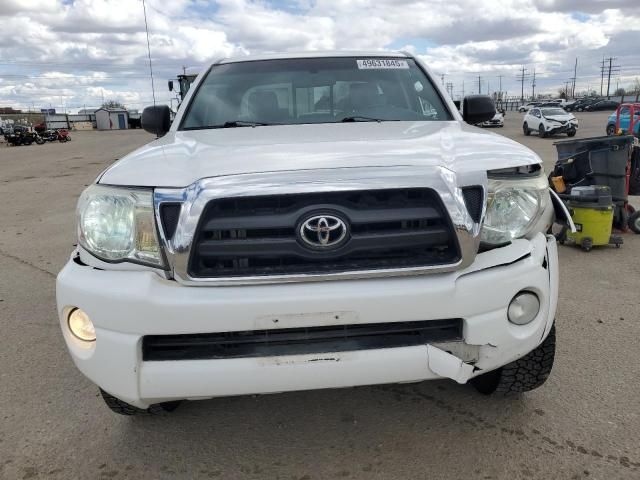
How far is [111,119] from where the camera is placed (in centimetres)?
7206

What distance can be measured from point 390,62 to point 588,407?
2.53 metres

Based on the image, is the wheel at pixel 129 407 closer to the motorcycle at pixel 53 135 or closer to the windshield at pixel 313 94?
the windshield at pixel 313 94

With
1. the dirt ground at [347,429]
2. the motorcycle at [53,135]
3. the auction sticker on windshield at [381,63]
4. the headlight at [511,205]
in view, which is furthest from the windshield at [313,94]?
the motorcycle at [53,135]

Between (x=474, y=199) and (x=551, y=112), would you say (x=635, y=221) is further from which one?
(x=551, y=112)

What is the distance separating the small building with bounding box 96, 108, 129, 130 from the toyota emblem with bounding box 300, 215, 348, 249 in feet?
249

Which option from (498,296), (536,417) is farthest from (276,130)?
(536,417)

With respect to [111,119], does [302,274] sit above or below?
below

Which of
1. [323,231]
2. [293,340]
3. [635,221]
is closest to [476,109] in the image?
[323,231]

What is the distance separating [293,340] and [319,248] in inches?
14.4

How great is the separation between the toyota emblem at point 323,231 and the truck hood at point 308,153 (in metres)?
0.21

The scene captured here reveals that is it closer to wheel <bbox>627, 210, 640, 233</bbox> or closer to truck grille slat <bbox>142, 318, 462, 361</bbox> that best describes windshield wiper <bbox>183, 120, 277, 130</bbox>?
truck grille slat <bbox>142, 318, 462, 361</bbox>

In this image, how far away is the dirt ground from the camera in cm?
239

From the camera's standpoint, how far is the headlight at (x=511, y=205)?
2227 mm

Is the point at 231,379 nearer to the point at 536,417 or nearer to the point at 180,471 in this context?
the point at 180,471
